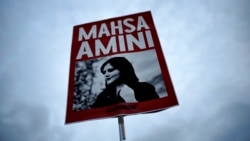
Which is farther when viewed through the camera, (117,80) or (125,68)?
(125,68)

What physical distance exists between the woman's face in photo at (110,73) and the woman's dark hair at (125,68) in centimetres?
10

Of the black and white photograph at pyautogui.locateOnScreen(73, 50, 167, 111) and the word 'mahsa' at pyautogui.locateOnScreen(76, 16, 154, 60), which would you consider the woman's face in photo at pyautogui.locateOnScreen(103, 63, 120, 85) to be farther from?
the word 'mahsa' at pyautogui.locateOnScreen(76, 16, 154, 60)

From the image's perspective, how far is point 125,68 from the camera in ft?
23.2

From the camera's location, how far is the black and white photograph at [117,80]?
245 inches

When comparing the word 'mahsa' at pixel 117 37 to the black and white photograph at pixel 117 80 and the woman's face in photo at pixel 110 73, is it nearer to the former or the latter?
the black and white photograph at pixel 117 80

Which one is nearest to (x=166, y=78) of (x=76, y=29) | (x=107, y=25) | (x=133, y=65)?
(x=133, y=65)

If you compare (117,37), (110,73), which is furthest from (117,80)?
(117,37)

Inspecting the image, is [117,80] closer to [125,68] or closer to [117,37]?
[125,68]

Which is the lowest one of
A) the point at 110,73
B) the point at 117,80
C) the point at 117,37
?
the point at 117,80

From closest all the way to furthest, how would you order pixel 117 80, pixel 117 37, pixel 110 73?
pixel 117 80, pixel 110 73, pixel 117 37

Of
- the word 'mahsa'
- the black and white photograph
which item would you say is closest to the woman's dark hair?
the black and white photograph

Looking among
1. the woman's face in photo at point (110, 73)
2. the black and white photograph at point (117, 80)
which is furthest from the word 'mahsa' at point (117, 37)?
the woman's face in photo at point (110, 73)

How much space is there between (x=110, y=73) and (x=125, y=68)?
529 millimetres

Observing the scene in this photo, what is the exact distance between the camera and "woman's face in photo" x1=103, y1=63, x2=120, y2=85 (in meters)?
6.85
